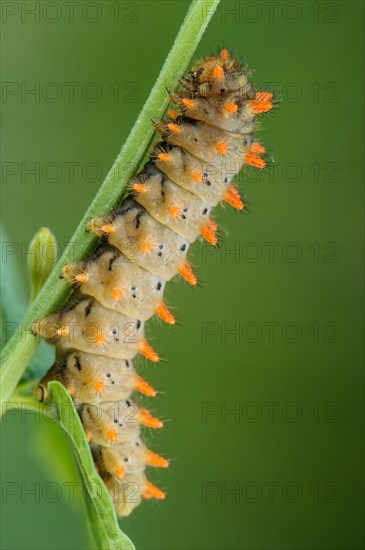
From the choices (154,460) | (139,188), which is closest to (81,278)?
(139,188)

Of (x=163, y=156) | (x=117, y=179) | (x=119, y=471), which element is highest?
(x=163, y=156)

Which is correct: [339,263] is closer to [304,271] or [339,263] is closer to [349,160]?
[304,271]

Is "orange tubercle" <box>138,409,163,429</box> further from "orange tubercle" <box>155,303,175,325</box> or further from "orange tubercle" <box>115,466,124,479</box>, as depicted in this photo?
"orange tubercle" <box>155,303,175,325</box>

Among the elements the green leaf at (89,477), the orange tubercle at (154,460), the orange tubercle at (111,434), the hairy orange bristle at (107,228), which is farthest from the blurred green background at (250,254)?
the green leaf at (89,477)

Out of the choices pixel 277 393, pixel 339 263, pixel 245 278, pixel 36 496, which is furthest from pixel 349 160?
pixel 36 496

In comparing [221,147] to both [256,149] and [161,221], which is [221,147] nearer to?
→ [256,149]

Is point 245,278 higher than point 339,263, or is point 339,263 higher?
point 339,263
